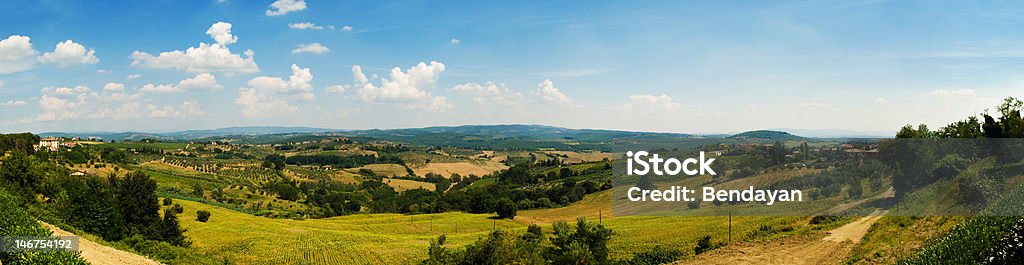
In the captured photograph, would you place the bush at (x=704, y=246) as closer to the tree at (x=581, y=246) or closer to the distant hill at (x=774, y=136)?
the tree at (x=581, y=246)

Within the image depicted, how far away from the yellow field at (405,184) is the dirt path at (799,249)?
475 ft

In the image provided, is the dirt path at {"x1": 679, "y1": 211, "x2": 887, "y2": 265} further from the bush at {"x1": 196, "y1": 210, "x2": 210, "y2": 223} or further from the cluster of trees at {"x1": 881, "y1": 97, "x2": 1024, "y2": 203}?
the bush at {"x1": 196, "y1": 210, "x2": 210, "y2": 223}

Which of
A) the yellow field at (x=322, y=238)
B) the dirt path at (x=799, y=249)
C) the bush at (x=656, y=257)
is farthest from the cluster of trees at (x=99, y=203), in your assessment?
the dirt path at (x=799, y=249)

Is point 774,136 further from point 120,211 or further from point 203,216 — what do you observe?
point 120,211

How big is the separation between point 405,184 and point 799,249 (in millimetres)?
Result: 159681

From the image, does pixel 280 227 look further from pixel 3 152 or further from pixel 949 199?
pixel 949 199

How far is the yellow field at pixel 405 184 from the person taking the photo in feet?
574

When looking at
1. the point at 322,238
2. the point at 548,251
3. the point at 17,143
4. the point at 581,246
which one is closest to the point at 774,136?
the point at 548,251

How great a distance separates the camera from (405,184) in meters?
182

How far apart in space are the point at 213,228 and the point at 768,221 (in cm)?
6972

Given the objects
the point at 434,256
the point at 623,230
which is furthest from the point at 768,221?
the point at 434,256

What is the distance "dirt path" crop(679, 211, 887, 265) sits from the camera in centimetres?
3123

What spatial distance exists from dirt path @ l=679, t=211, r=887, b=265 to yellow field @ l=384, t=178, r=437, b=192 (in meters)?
145

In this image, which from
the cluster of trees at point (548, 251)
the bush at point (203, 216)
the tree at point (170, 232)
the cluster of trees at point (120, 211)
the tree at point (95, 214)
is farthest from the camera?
the bush at point (203, 216)
